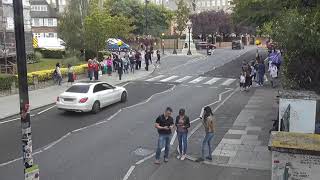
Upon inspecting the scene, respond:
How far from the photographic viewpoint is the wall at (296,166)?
387 inches

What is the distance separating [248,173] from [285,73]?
231 inches

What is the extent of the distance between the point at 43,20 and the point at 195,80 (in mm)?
60099

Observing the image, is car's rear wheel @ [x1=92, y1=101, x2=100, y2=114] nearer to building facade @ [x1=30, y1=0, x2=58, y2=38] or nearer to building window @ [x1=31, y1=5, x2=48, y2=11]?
building facade @ [x1=30, y1=0, x2=58, y2=38]

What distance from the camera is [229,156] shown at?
1509cm

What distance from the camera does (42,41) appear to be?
60.7 meters

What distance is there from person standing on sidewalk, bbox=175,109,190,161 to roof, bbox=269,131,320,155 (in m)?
4.11

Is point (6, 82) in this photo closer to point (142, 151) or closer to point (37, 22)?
point (142, 151)

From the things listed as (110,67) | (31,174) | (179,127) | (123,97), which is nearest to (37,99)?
(123,97)

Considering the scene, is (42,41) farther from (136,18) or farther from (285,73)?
(285,73)

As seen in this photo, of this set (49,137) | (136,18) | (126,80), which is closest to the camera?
(49,137)

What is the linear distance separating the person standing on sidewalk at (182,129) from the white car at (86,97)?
7.67 meters

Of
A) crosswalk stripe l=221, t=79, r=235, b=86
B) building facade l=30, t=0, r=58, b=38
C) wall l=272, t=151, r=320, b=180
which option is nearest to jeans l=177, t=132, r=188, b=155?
wall l=272, t=151, r=320, b=180

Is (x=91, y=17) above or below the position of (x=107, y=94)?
above

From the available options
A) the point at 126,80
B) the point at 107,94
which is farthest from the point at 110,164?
the point at 126,80
